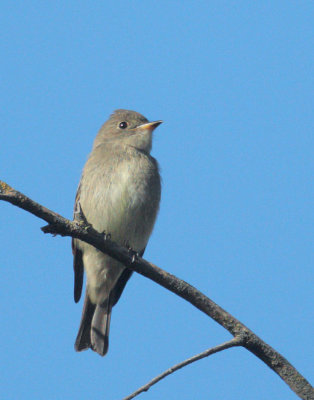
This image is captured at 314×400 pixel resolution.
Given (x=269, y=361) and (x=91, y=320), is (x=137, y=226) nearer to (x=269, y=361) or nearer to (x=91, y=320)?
(x=91, y=320)

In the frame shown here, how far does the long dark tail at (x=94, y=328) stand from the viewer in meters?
7.31

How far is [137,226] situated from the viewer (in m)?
6.93

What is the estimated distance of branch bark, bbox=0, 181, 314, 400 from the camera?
11.6 ft

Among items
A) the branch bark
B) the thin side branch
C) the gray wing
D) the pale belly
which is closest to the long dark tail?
the gray wing

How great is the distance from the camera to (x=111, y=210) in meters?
6.72

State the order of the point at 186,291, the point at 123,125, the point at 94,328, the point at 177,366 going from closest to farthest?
the point at 177,366 < the point at 186,291 < the point at 94,328 < the point at 123,125

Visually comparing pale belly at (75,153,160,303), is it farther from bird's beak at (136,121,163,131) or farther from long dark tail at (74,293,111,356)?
bird's beak at (136,121,163,131)

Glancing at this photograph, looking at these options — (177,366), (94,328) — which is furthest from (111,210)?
(177,366)

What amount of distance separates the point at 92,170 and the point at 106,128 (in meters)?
1.41

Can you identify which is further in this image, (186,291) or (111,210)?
(111,210)

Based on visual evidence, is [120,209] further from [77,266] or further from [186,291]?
[186,291]

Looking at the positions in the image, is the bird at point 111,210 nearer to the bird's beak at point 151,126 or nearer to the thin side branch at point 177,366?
the bird's beak at point 151,126

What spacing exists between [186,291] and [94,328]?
3.69m

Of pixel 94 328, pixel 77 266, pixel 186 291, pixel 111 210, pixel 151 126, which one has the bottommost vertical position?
pixel 186 291
